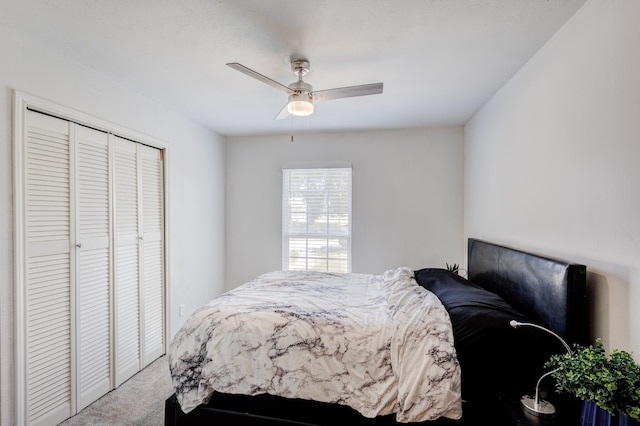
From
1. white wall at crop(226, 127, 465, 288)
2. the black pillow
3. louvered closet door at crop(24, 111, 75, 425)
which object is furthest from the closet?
the black pillow

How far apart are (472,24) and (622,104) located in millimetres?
855

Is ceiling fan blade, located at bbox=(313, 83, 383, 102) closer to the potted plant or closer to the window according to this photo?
the potted plant

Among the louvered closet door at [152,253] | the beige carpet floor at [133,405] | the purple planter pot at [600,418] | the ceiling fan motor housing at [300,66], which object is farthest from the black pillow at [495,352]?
the louvered closet door at [152,253]

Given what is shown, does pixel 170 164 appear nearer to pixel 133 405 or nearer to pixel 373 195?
pixel 133 405

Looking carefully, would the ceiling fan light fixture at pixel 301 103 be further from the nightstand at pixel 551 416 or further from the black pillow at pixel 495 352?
the nightstand at pixel 551 416

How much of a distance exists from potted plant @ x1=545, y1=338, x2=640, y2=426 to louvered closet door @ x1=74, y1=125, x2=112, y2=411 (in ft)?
9.48

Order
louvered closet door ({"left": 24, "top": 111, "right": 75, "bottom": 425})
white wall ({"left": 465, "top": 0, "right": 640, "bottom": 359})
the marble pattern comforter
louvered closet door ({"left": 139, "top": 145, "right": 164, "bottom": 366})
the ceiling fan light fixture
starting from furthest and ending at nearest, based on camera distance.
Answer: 1. louvered closet door ({"left": 139, "top": 145, "right": 164, "bottom": 366})
2. the ceiling fan light fixture
3. louvered closet door ({"left": 24, "top": 111, "right": 75, "bottom": 425})
4. the marble pattern comforter
5. white wall ({"left": 465, "top": 0, "right": 640, "bottom": 359})

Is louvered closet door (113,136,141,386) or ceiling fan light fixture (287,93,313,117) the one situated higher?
ceiling fan light fixture (287,93,313,117)

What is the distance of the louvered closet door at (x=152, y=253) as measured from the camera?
284 centimetres

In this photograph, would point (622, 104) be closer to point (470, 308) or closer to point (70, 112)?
point (470, 308)

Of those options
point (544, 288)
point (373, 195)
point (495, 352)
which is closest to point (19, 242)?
point (495, 352)

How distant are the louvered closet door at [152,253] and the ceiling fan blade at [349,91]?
1.83 metres

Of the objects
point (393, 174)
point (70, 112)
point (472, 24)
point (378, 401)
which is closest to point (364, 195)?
point (393, 174)

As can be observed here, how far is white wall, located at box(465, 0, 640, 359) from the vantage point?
4.05 ft
